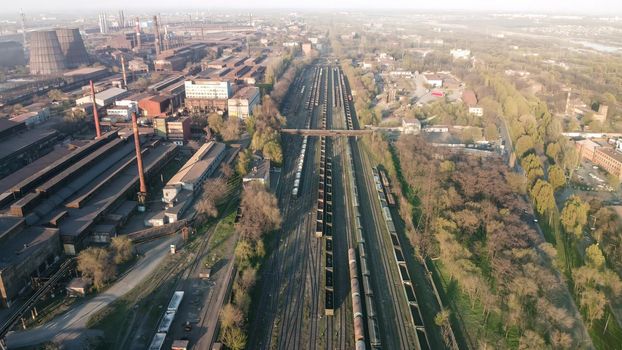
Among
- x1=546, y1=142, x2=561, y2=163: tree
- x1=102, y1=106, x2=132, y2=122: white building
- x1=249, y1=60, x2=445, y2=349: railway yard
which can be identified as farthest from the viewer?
x1=102, y1=106, x2=132, y2=122: white building

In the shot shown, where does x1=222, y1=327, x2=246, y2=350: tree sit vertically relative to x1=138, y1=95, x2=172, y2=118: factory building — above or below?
below

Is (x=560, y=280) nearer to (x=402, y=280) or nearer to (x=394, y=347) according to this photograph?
(x=402, y=280)

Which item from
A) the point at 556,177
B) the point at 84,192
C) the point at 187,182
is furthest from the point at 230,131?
the point at 556,177

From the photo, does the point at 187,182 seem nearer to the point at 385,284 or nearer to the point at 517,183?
the point at 385,284

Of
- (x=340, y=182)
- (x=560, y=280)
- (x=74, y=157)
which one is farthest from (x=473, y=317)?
(x=74, y=157)

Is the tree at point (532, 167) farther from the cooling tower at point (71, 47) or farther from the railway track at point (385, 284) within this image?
the cooling tower at point (71, 47)

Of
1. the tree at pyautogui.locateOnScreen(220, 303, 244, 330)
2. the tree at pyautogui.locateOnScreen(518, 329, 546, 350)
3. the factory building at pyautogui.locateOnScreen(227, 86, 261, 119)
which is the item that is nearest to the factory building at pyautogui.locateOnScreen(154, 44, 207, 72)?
the factory building at pyautogui.locateOnScreen(227, 86, 261, 119)

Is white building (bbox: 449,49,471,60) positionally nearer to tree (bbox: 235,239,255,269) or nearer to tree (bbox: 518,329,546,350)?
tree (bbox: 235,239,255,269)
